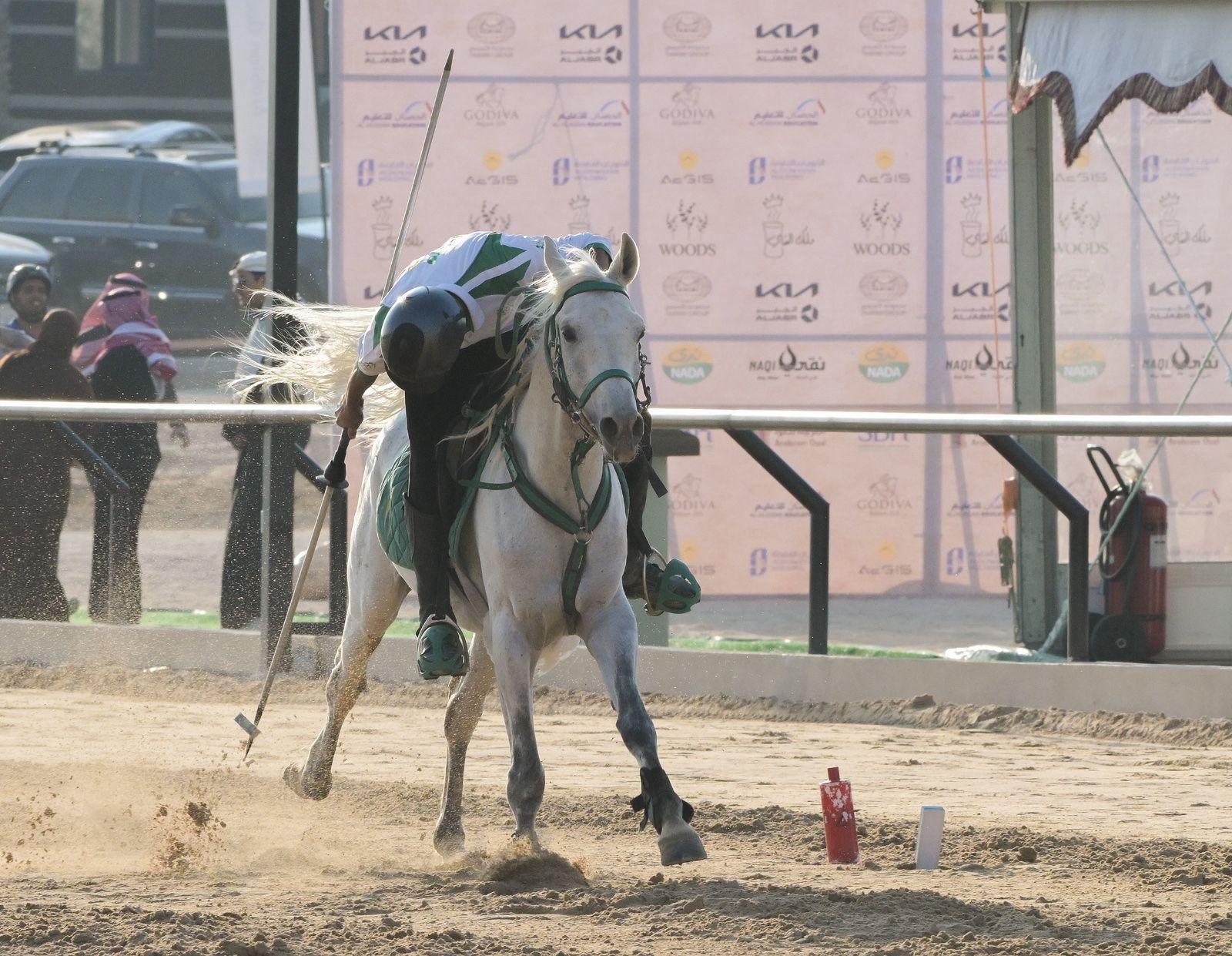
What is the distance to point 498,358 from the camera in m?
6.57

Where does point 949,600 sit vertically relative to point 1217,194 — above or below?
below

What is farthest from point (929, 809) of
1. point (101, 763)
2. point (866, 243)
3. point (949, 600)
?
point (866, 243)

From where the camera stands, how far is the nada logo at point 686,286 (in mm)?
13562

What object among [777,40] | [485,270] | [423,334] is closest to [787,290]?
[777,40]

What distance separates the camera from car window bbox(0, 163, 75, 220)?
20219mm

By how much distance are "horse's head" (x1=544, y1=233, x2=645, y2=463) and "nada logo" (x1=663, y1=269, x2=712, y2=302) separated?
770 centimetres

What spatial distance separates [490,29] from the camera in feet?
44.7

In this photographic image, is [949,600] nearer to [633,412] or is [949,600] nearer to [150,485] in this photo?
[150,485]

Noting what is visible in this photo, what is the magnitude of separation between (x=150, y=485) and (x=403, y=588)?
428 centimetres

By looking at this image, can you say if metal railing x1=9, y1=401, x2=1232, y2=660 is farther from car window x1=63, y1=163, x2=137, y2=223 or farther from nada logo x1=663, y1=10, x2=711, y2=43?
car window x1=63, y1=163, x2=137, y2=223

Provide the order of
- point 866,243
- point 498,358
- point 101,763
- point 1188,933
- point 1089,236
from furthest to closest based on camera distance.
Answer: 1. point 866,243
2. point 1089,236
3. point 101,763
4. point 498,358
5. point 1188,933

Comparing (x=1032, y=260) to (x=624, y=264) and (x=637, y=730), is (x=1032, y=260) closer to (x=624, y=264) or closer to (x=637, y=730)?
(x=624, y=264)

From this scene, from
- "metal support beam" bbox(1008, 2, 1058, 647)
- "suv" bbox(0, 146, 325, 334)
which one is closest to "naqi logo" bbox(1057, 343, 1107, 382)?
"metal support beam" bbox(1008, 2, 1058, 647)

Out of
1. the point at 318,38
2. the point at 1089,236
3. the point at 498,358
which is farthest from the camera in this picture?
→ the point at 318,38
